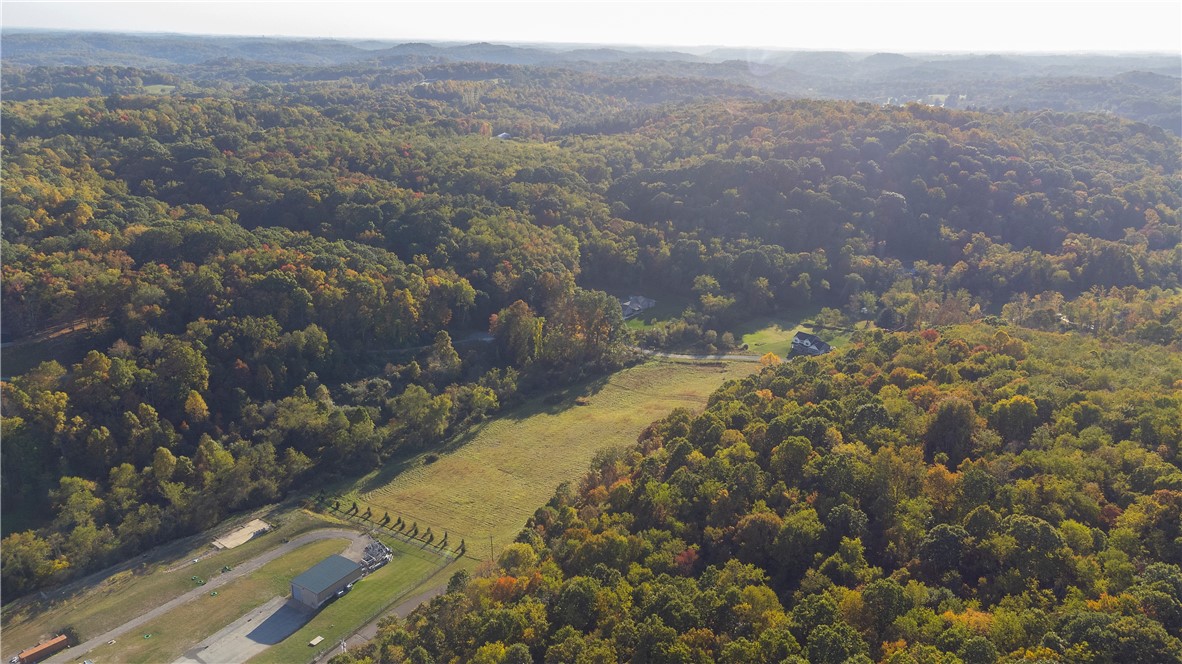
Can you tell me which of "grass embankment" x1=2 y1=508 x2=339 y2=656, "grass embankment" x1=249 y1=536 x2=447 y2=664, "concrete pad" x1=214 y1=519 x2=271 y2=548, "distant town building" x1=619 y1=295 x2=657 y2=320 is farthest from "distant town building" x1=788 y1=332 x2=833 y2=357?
"concrete pad" x1=214 y1=519 x2=271 y2=548

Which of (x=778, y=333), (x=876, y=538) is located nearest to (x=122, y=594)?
(x=876, y=538)

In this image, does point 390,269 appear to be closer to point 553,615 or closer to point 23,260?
point 23,260

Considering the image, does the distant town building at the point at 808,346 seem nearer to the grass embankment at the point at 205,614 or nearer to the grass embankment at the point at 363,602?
the grass embankment at the point at 363,602

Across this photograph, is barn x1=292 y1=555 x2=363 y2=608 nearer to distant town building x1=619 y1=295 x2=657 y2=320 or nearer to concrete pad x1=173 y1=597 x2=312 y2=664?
concrete pad x1=173 y1=597 x2=312 y2=664

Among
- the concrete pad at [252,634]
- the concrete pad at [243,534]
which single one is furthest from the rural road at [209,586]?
the concrete pad at [252,634]

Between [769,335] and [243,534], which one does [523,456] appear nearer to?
[243,534]

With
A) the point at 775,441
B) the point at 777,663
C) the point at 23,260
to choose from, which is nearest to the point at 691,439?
the point at 775,441
